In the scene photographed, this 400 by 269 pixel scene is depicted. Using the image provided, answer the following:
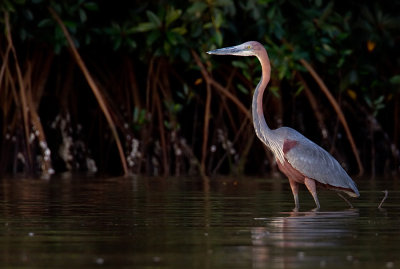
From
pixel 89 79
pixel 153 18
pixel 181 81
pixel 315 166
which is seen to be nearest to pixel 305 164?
pixel 315 166

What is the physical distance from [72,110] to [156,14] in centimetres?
264

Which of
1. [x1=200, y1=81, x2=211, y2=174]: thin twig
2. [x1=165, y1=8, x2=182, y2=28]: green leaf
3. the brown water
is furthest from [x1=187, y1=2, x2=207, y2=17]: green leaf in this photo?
the brown water

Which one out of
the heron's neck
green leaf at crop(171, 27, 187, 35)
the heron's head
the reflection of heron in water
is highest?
green leaf at crop(171, 27, 187, 35)

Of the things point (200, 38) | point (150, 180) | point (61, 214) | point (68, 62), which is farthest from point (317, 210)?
point (68, 62)

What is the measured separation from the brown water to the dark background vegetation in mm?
2875

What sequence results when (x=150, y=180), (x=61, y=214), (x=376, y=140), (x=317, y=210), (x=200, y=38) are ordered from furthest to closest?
(x=376, y=140) < (x=200, y=38) < (x=150, y=180) < (x=317, y=210) < (x=61, y=214)

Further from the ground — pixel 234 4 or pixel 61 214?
pixel 234 4

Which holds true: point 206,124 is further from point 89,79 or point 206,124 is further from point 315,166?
point 315,166

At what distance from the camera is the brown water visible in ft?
21.0

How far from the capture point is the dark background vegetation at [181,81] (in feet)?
50.4

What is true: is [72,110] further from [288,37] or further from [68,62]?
[288,37]

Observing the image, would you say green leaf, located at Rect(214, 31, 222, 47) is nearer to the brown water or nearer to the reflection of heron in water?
the brown water

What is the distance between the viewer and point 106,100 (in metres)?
16.2

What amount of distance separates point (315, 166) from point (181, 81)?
6.68 m
